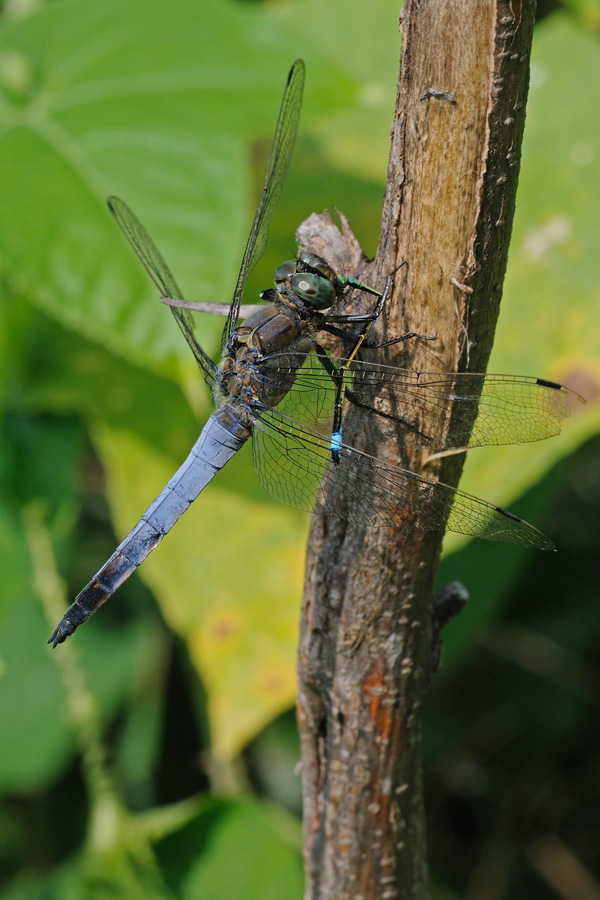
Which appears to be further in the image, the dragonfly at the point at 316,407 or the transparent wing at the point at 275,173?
the transparent wing at the point at 275,173

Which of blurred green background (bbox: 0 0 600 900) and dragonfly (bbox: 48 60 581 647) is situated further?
→ blurred green background (bbox: 0 0 600 900)

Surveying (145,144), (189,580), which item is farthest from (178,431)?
(145,144)

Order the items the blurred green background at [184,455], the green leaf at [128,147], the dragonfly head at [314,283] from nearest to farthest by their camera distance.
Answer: the dragonfly head at [314,283] < the green leaf at [128,147] < the blurred green background at [184,455]

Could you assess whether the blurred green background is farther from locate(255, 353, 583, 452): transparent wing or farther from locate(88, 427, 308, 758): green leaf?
locate(255, 353, 583, 452): transparent wing

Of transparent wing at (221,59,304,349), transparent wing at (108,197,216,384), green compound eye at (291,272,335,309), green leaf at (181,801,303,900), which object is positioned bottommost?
green leaf at (181,801,303,900)

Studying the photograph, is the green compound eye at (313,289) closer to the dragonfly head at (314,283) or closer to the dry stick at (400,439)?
the dragonfly head at (314,283)

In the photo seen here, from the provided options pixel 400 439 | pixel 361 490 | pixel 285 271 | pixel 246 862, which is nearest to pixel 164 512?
pixel 285 271

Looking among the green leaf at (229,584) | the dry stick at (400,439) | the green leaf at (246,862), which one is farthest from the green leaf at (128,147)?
the green leaf at (246,862)

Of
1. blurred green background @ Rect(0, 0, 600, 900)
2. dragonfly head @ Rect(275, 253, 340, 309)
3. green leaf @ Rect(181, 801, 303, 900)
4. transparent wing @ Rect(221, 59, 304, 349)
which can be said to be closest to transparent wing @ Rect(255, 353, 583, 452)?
dragonfly head @ Rect(275, 253, 340, 309)
